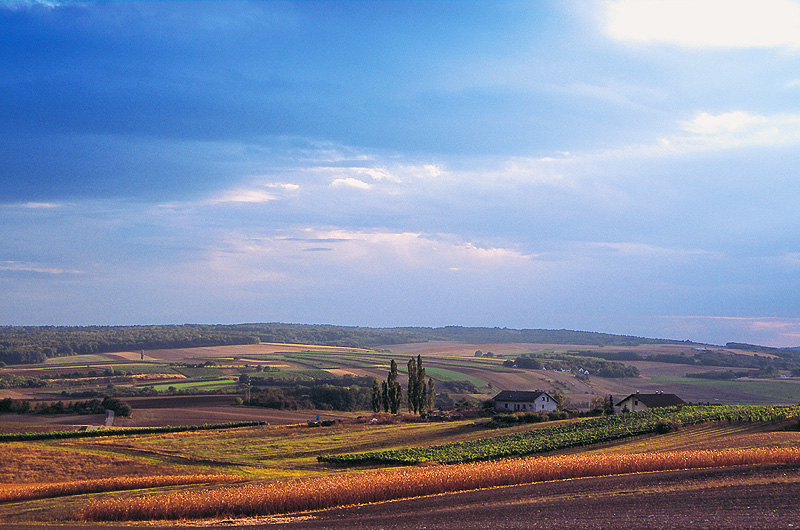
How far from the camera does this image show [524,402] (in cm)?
10031

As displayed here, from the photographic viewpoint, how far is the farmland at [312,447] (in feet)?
99.3

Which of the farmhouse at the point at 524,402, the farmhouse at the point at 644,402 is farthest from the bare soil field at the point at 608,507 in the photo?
the farmhouse at the point at 524,402

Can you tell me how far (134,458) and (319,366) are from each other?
392 ft

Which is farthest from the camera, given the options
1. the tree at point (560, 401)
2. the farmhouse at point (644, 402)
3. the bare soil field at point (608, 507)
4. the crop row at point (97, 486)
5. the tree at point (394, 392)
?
the tree at point (560, 401)

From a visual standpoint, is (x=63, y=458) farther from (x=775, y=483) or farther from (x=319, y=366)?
(x=319, y=366)

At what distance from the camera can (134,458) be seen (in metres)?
55.5

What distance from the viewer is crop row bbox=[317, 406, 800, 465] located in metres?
52.2

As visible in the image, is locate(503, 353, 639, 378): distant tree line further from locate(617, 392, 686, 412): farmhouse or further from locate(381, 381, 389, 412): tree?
locate(381, 381, 389, 412): tree

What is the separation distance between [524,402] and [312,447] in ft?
148

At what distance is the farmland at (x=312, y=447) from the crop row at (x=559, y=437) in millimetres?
226

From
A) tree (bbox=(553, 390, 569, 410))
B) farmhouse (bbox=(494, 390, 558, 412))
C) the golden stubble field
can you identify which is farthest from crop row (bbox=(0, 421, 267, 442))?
tree (bbox=(553, 390, 569, 410))

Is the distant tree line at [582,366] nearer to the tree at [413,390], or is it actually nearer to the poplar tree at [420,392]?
the poplar tree at [420,392]

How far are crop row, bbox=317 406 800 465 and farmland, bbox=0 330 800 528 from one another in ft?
0.74

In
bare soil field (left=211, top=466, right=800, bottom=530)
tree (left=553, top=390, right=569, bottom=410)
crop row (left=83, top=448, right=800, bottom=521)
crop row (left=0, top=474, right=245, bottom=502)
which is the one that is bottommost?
tree (left=553, top=390, right=569, bottom=410)
